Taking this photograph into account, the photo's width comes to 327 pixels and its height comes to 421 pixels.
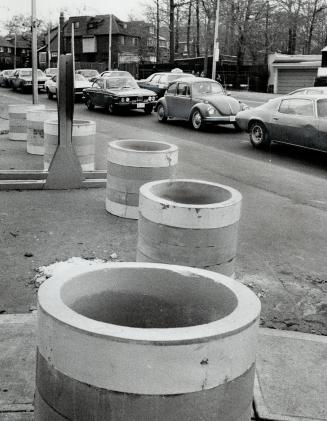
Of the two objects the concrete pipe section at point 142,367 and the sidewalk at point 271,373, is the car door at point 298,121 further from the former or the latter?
the concrete pipe section at point 142,367

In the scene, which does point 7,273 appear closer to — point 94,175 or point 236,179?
point 94,175

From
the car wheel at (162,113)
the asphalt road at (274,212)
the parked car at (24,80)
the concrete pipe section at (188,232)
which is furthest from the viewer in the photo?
the parked car at (24,80)

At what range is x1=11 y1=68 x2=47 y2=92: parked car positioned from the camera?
128ft

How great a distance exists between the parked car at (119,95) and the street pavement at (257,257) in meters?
11.9

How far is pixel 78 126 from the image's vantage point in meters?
9.79

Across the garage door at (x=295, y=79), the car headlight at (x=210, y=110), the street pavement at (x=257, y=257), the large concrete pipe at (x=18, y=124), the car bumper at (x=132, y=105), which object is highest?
the garage door at (x=295, y=79)

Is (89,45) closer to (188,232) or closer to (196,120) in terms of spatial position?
(196,120)

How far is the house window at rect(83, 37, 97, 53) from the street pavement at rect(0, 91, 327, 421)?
91.8 m

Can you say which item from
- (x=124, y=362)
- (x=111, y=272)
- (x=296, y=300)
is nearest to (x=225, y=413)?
(x=124, y=362)

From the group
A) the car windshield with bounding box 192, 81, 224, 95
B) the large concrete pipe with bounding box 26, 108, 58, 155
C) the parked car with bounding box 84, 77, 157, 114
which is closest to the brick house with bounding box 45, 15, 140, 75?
the parked car with bounding box 84, 77, 157, 114

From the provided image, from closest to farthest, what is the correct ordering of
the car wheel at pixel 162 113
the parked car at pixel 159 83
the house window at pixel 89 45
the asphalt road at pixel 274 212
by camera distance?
the asphalt road at pixel 274 212 < the car wheel at pixel 162 113 < the parked car at pixel 159 83 < the house window at pixel 89 45

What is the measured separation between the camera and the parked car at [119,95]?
23.5m

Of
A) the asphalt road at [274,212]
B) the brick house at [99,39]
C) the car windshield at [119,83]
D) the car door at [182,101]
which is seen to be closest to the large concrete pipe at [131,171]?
the asphalt road at [274,212]

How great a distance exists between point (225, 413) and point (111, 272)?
846 millimetres
